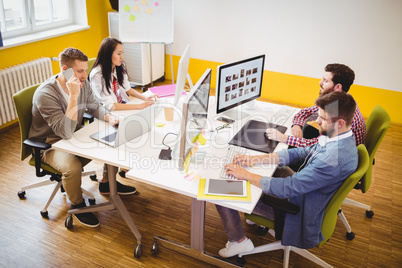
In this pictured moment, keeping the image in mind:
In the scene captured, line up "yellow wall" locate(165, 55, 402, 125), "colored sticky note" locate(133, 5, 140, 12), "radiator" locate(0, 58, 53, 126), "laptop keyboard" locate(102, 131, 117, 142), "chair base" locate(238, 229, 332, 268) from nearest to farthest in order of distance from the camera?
"chair base" locate(238, 229, 332, 268) < "laptop keyboard" locate(102, 131, 117, 142) < "radiator" locate(0, 58, 53, 126) < "colored sticky note" locate(133, 5, 140, 12) < "yellow wall" locate(165, 55, 402, 125)

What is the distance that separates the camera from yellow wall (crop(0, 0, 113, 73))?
402 centimetres

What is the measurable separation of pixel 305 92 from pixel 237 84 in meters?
2.61

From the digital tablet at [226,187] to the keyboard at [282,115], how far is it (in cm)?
102

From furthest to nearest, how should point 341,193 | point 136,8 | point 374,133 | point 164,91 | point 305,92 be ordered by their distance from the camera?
point 305,92
point 136,8
point 164,91
point 374,133
point 341,193

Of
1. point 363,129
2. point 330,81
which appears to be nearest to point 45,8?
point 330,81

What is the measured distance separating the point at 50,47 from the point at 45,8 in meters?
0.58

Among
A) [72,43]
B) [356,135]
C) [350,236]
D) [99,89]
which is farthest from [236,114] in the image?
[72,43]

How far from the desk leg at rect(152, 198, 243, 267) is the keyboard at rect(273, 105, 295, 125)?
43.5 inches

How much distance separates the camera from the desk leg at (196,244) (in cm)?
222

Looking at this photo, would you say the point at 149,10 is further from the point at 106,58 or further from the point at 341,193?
the point at 341,193

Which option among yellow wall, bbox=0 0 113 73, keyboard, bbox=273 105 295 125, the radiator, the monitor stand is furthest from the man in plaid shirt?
yellow wall, bbox=0 0 113 73

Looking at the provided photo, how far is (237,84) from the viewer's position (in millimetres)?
2801

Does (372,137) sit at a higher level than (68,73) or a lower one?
lower

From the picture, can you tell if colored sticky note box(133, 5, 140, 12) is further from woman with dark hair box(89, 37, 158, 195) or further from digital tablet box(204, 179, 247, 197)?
digital tablet box(204, 179, 247, 197)
